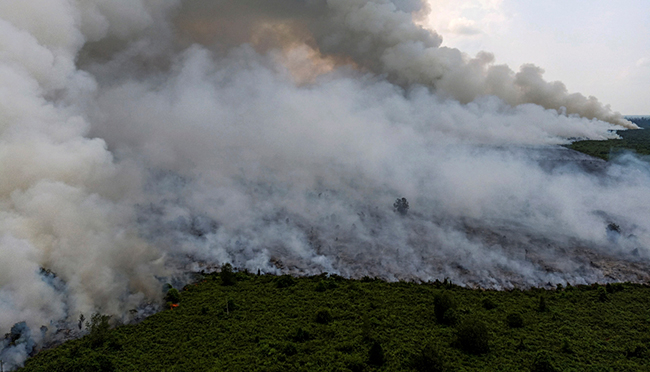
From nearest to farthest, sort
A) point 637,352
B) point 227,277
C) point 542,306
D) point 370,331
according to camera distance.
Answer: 1. point 637,352
2. point 370,331
3. point 542,306
4. point 227,277

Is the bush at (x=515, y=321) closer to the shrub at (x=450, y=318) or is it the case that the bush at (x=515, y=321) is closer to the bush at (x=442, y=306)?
the shrub at (x=450, y=318)

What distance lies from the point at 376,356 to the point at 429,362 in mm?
5196

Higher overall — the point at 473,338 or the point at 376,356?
the point at 473,338

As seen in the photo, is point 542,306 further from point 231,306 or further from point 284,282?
point 231,306

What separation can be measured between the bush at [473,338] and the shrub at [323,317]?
15.5m

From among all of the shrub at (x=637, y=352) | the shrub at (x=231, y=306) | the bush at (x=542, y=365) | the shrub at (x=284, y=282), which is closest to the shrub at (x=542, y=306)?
the shrub at (x=637, y=352)

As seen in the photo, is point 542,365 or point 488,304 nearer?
point 542,365

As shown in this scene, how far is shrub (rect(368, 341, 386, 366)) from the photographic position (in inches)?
1459

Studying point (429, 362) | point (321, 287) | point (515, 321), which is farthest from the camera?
point (321, 287)

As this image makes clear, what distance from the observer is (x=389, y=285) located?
58000 millimetres

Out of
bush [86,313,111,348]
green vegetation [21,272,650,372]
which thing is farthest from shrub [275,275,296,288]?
bush [86,313,111,348]

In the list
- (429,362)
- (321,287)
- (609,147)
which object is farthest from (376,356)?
(609,147)

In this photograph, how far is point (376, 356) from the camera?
3712 centimetres

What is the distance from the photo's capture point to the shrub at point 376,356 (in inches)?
1459
